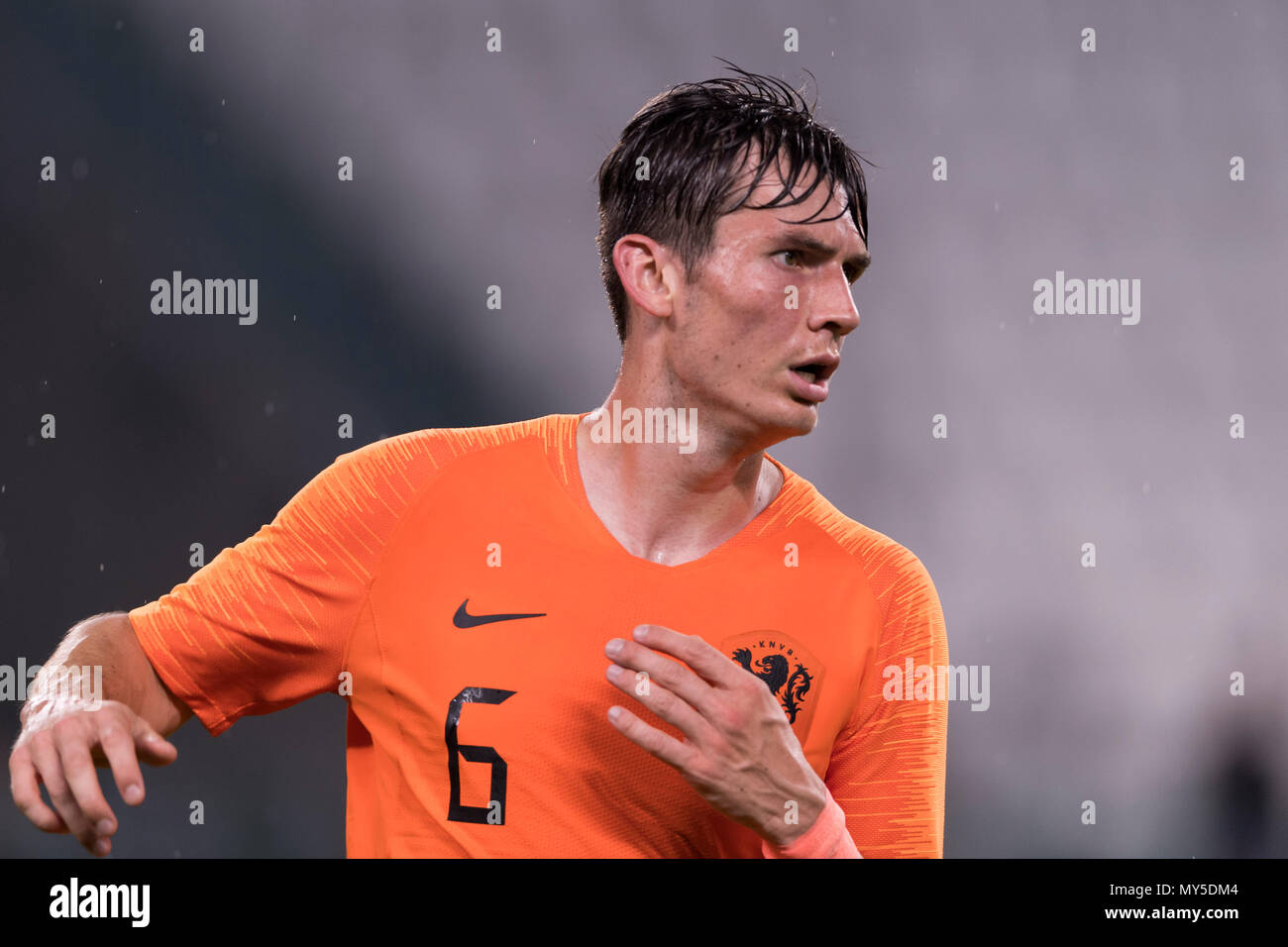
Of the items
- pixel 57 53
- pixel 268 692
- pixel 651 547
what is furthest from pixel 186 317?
pixel 651 547

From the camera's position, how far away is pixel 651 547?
225 cm

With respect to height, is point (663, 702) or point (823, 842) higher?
point (663, 702)

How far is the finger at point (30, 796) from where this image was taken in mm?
1623

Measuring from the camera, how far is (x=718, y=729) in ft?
5.97

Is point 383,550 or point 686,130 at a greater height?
point 686,130

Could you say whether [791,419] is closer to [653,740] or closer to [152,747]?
[653,740]

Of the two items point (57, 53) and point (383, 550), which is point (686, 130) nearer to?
point (383, 550)

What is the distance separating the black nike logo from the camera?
7.14ft

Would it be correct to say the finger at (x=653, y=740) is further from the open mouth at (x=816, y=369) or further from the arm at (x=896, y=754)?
the open mouth at (x=816, y=369)

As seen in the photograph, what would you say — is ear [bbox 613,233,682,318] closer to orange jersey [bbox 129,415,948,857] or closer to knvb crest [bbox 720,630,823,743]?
orange jersey [bbox 129,415,948,857]

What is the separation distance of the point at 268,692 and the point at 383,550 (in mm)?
342

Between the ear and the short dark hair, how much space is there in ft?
0.08

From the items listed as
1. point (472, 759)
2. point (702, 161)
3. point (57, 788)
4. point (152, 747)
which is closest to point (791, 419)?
point (702, 161)

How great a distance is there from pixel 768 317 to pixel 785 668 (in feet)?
2.01
